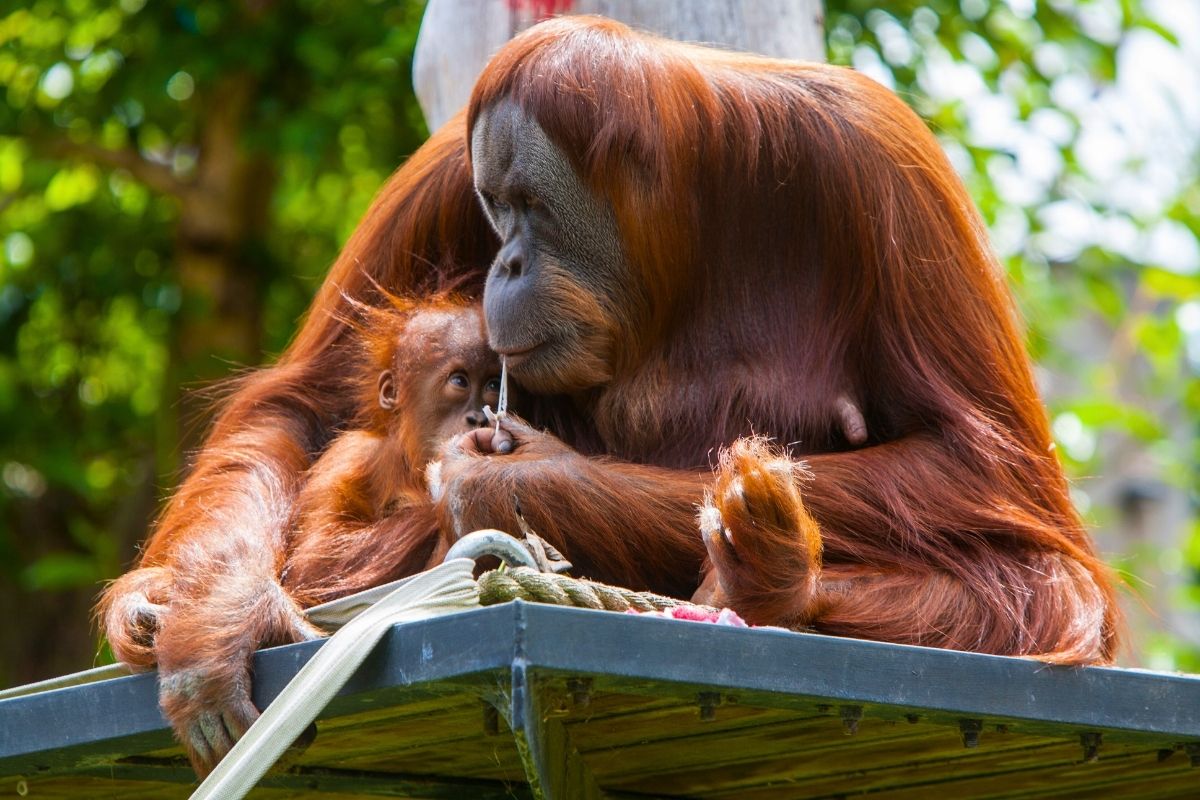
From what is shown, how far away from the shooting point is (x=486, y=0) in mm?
4113

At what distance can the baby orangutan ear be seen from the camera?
130 inches

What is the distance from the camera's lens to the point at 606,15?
4.02 metres

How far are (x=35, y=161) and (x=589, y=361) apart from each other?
16.0ft

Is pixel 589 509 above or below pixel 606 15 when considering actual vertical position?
below

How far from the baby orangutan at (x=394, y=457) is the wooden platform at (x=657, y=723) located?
35cm

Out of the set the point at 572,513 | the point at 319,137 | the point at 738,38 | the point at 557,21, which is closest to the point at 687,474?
the point at 572,513

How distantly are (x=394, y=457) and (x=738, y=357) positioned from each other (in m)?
0.71

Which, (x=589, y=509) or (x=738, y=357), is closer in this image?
(x=589, y=509)

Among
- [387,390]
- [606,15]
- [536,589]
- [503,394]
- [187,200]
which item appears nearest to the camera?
[536,589]

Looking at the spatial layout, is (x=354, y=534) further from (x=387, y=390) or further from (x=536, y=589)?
(x=536, y=589)

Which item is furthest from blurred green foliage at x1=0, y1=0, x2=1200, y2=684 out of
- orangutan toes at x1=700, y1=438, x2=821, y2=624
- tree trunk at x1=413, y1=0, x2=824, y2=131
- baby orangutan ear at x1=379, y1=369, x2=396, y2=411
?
orangutan toes at x1=700, y1=438, x2=821, y2=624

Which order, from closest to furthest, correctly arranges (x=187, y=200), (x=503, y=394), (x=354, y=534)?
(x=503, y=394)
(x=354, y=534)
(x=187, y=200)

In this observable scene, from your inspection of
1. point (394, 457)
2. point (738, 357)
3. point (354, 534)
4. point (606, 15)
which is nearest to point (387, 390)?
point (394, 457)

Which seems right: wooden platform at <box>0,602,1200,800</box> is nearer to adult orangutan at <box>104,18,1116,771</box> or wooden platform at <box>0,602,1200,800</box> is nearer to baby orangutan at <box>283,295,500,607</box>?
adult orangutan at <box>104,18,1116,771</box>
